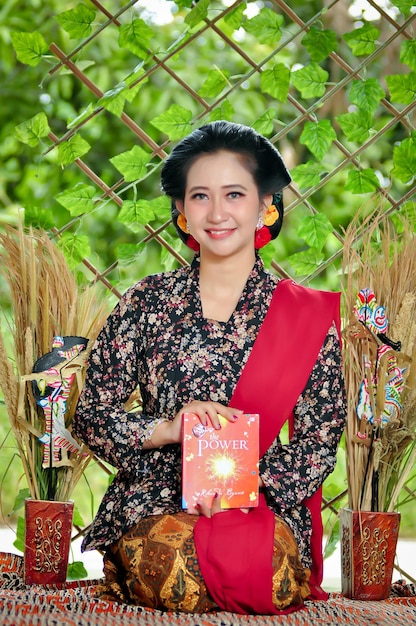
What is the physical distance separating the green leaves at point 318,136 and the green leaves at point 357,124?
56 millimetres

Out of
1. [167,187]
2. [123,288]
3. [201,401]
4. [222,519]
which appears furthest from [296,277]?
[222,519]

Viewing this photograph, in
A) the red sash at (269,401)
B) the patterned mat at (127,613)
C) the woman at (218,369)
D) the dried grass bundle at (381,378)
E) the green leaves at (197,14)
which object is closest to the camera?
the patterned mat at (127,613)

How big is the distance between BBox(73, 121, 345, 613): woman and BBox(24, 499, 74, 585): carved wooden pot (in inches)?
4.9

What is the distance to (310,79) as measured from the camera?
2693mm

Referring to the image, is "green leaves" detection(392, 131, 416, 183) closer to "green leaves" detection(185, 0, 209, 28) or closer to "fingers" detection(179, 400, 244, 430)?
"green leaves" detection(185, 0, 209, 28)

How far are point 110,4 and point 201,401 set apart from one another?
130 inches

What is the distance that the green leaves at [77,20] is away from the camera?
262cm

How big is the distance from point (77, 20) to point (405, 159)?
1.01 metres

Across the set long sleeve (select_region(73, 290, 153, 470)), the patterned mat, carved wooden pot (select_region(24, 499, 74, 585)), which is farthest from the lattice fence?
the patterned mat

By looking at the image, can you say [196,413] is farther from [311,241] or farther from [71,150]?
[71,150]

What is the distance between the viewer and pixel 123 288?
267 centimetres

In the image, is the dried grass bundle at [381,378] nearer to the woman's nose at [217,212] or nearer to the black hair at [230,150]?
the black hair at [230,150]

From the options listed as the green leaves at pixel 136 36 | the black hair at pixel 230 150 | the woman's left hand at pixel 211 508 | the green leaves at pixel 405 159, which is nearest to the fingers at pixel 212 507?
the woman's left hand at pixel 211 508

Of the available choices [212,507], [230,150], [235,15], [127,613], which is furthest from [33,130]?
[127,613]
